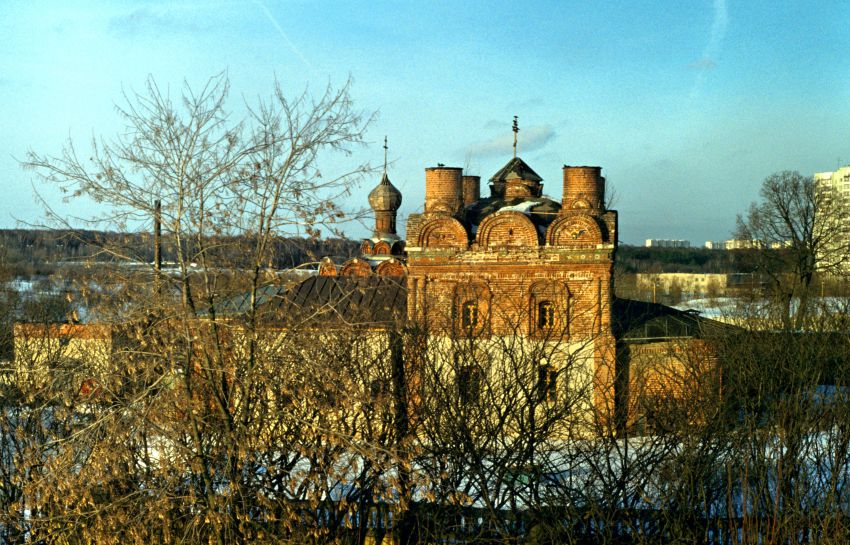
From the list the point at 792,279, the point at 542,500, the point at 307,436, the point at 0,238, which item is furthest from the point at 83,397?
the point at 792,279

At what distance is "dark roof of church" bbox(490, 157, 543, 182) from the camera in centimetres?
2369

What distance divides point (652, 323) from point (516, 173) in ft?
17.9

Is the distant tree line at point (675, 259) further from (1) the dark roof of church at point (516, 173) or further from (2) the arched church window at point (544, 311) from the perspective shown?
(2) the arched church window at point (544, 311)

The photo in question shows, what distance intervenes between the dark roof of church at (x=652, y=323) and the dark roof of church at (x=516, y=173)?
4.14 metres

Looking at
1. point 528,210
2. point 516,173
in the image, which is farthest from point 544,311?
point 516,173

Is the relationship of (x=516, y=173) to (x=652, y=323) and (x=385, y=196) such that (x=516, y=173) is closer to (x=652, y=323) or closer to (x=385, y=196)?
(x=652, y=323)

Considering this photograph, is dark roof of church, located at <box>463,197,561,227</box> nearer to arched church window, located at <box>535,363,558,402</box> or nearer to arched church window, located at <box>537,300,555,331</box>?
arched church window, located at <box>537,300,555,331</box>

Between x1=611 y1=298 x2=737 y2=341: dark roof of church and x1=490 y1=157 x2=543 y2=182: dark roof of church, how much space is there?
4.14 meters

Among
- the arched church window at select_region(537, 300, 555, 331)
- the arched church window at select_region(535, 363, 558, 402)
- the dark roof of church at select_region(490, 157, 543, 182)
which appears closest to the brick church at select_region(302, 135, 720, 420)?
the arched church window at select_region(537, 300, 555, 331)

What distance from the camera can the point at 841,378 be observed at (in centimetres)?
1362

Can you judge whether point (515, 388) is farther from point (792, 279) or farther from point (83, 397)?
point (792, 279)

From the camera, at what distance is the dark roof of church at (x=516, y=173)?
77.7ft

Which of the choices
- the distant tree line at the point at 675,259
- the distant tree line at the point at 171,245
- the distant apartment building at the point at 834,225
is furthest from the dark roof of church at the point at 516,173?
the distant tree line at the point at 675,259

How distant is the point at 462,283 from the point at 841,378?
849 centimetres
